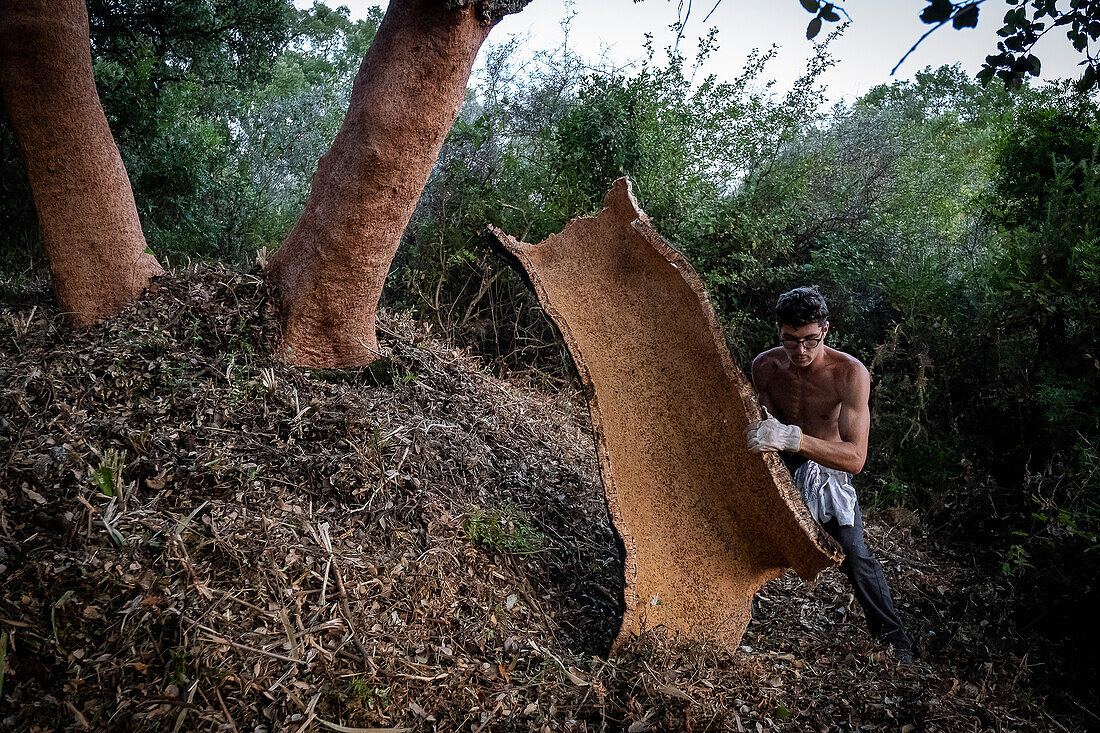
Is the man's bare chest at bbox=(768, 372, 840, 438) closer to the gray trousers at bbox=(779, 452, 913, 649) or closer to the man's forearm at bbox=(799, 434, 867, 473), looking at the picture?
the man's forearm at bbox=(799, 434, 867, 473)

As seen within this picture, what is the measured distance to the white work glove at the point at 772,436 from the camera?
8.61 ft

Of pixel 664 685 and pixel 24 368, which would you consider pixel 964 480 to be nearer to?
pixel 664 685

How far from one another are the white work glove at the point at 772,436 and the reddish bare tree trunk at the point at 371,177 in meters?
1.96

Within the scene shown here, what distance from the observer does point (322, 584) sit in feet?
7.50

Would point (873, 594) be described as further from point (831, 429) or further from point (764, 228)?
point (764, 228)

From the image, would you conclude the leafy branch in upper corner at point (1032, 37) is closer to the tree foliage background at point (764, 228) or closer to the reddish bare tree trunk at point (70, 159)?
the tree foliage background at point (764, 228)

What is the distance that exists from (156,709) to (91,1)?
642cm

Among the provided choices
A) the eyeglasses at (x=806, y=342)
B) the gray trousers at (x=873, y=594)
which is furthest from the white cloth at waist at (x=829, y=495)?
the eyeglasses at (x=806, y=342)

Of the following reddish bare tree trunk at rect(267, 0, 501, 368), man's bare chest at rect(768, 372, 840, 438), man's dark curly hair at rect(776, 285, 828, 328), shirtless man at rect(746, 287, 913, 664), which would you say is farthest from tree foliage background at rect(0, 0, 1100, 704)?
man's dark curly hair at rect(776, 285, 828, 328)

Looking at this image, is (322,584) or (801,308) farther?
(801,308)

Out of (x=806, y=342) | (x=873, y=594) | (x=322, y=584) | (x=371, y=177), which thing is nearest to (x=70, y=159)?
(x=371, y=177)

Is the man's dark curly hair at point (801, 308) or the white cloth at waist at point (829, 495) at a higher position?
the man's dark curly hair at point (801, 308)

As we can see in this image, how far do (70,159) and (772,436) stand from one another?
345 centimetres

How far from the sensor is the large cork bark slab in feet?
8.81
